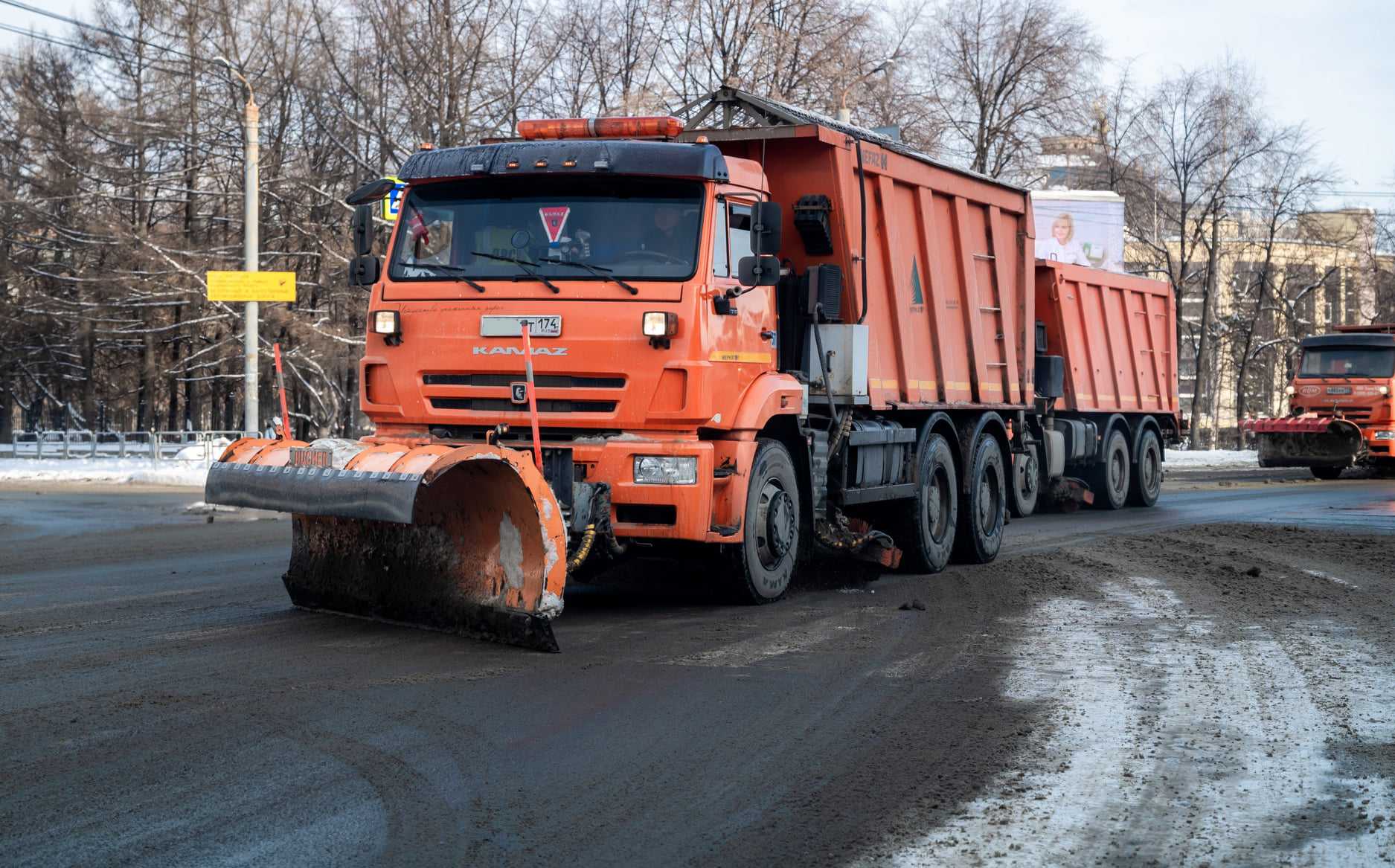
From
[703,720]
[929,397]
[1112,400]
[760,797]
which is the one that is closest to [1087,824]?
[760,797]

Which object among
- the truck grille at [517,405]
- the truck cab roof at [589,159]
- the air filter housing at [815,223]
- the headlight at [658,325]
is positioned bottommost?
the truck grille at [517,405]

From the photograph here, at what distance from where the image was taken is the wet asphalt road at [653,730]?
447 cm

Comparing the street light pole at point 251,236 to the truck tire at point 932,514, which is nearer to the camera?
the truck tire at point 932,514

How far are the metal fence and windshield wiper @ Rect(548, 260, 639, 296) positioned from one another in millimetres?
26199

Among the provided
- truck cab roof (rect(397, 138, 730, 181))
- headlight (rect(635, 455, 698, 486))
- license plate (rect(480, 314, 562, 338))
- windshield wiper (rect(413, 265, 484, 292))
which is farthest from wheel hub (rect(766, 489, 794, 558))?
windshield wiper (rect(413, 265, 484, 292))

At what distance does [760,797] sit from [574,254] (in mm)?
4876

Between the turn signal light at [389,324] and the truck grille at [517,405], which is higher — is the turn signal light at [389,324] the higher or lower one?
the higher one

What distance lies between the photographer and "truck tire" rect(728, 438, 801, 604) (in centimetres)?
941

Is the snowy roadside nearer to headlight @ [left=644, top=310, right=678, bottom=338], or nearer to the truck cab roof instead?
the truck cab roof

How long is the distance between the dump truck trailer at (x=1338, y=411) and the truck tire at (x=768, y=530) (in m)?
22.6

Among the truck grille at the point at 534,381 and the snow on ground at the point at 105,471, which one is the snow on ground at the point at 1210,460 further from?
the truck grille at the point at 534,381

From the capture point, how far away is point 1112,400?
67.9 feet

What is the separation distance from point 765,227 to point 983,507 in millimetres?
4924

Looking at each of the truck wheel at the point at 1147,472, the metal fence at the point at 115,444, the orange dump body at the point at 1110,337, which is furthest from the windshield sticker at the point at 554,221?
the metal fence at the point at 115,444
